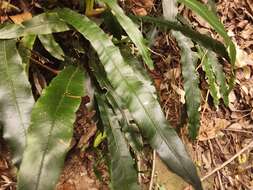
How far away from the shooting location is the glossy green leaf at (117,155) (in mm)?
857

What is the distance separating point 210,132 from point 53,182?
0.99m

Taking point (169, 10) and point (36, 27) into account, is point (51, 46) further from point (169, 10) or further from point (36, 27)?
point (169, 10)

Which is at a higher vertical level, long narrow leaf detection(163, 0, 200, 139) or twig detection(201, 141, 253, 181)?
long narrow leaf detection(163, 0, 200, 139)

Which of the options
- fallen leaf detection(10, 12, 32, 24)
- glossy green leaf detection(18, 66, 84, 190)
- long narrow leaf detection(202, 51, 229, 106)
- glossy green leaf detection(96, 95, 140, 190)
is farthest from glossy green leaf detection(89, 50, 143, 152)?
long narrow leaf detection(202, 51, 229, 106)

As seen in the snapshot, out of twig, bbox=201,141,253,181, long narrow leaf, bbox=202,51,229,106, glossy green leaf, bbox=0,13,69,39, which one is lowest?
twig, bbox=201,141,253,181

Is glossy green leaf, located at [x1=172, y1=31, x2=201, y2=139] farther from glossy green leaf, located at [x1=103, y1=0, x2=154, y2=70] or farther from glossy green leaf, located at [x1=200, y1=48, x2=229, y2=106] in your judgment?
glossy green leaf, located at [x1=103, y1=0, x2=154, y2=70]

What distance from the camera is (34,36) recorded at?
1.03 metres

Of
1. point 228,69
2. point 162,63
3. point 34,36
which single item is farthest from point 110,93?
point 228,69

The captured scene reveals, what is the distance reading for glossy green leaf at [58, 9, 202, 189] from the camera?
2.67ft

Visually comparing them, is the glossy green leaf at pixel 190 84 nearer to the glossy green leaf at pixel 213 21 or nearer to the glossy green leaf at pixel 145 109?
the glossy green leaf at pixel 213 21

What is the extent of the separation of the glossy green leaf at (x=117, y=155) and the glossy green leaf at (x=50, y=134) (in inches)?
5.1

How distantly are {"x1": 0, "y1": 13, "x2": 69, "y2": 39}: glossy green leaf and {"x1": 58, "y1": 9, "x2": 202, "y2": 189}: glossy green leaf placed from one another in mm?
71

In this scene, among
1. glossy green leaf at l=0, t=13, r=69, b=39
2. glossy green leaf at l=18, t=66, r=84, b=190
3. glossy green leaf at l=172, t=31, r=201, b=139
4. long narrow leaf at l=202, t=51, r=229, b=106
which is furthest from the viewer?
long narrow leaf at l=202, t=51, r=229, b=106

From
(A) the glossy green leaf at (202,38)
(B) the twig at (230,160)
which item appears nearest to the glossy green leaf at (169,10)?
(A) the glossy green leaf at (202,38)
